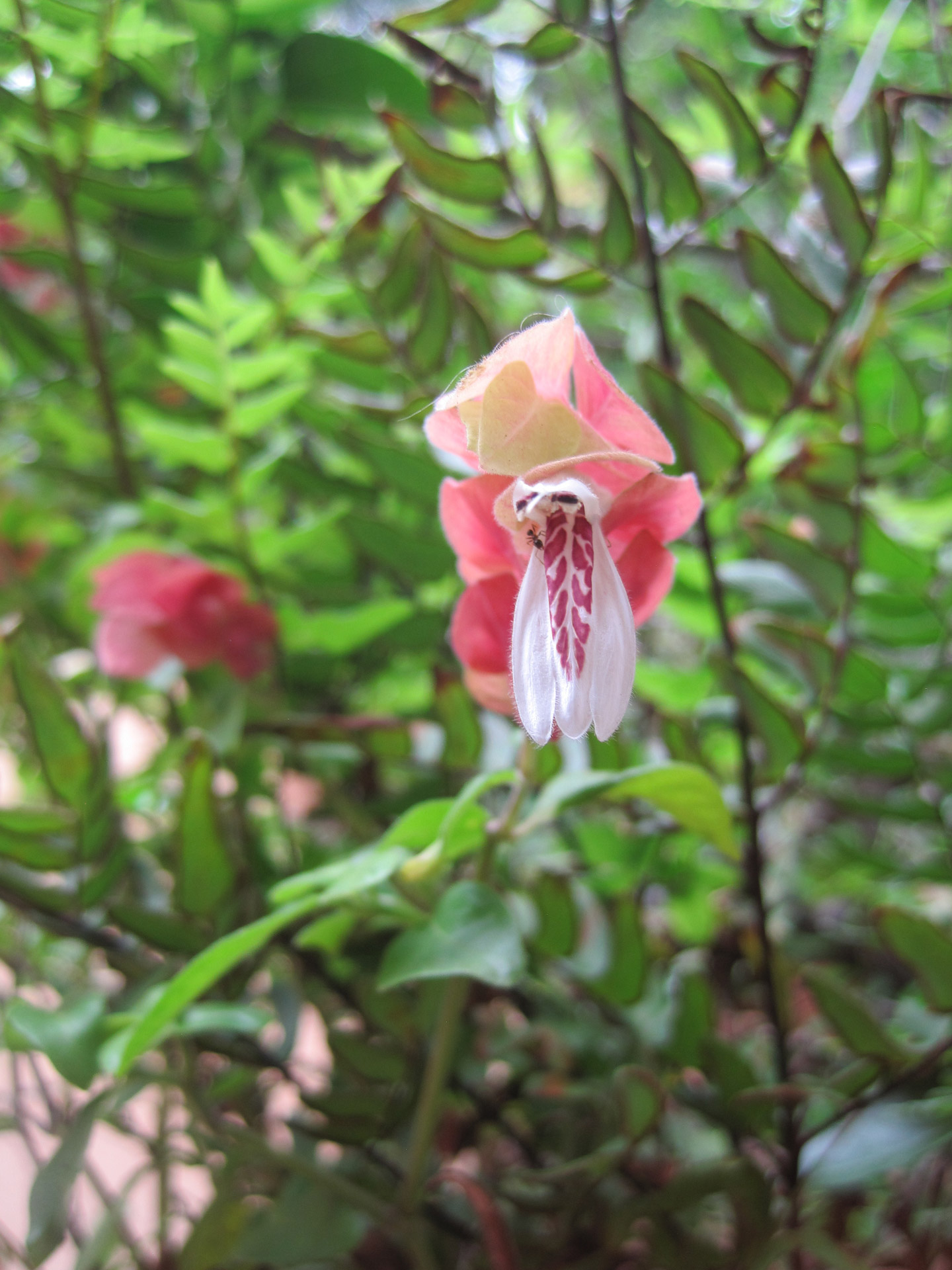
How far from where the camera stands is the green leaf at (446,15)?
0.31m

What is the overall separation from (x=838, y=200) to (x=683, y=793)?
0.67ft

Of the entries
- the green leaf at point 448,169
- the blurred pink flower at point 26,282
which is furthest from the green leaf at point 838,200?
the blurred pink flower at point 26,282

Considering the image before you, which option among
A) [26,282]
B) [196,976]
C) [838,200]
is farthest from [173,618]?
[26,282]

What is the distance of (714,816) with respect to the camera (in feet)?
0.90

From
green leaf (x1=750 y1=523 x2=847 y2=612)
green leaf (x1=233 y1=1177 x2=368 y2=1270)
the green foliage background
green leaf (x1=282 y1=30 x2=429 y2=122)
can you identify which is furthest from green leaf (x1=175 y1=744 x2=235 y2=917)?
green leaf (x1=282 y1=30 x2=429 y2=122)

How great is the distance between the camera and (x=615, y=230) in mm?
328

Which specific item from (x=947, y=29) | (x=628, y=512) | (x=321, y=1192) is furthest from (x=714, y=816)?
(x=947, y=29)

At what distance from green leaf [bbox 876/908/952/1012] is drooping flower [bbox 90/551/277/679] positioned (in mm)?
258

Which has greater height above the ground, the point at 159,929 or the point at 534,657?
the point at 534,657

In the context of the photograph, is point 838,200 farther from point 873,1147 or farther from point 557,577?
point 873,1147

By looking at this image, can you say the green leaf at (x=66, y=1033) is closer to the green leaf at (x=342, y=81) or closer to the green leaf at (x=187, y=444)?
the green leaf at (x=187, y=444)

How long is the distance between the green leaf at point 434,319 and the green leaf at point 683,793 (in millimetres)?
191

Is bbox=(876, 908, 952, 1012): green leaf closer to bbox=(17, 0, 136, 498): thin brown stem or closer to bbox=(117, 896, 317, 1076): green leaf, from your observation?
bbox=(117, 896, 317, 1076): green leaf

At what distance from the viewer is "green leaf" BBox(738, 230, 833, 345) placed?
331 mm
